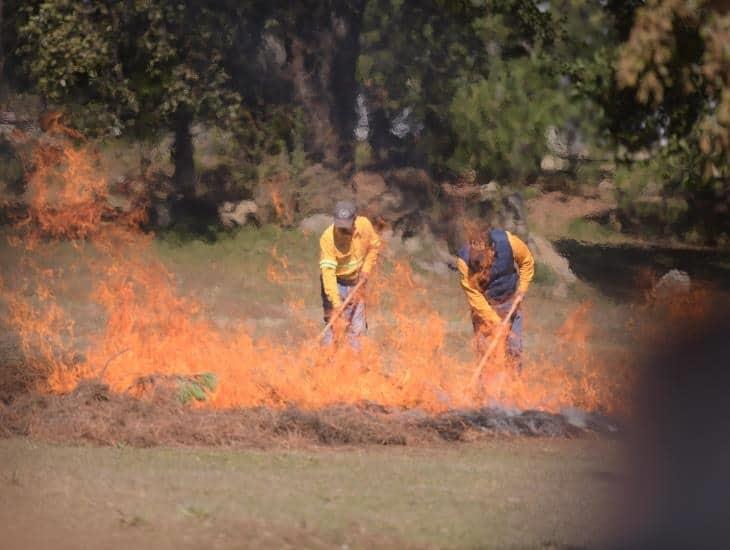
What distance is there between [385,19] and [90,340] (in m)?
14.0

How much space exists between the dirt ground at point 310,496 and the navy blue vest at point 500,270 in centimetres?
182

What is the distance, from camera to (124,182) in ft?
104

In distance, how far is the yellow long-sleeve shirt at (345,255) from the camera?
12.9 m

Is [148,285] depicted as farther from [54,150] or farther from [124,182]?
[124,182]

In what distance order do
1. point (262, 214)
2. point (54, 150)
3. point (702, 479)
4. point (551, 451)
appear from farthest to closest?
point (262, 214) → point (54, 150) → point (551, 451) → point (702, 479)

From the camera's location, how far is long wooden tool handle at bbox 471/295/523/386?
12125mm

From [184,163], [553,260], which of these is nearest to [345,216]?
[553,260]

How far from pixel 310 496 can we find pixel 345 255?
447 cm

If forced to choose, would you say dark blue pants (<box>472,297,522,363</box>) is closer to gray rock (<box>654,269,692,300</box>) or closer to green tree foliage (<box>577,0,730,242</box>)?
green tree foliage (<box>577,0,730,242</box>)

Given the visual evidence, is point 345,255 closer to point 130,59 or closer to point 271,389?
point 271,389

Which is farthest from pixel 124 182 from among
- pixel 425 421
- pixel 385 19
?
pixel 425 421

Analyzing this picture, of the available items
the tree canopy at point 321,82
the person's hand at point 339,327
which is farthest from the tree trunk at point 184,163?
the person's hand at point 339,327

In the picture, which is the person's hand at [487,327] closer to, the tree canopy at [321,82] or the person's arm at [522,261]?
the person's arm at [522,261]

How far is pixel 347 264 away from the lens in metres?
13.2
